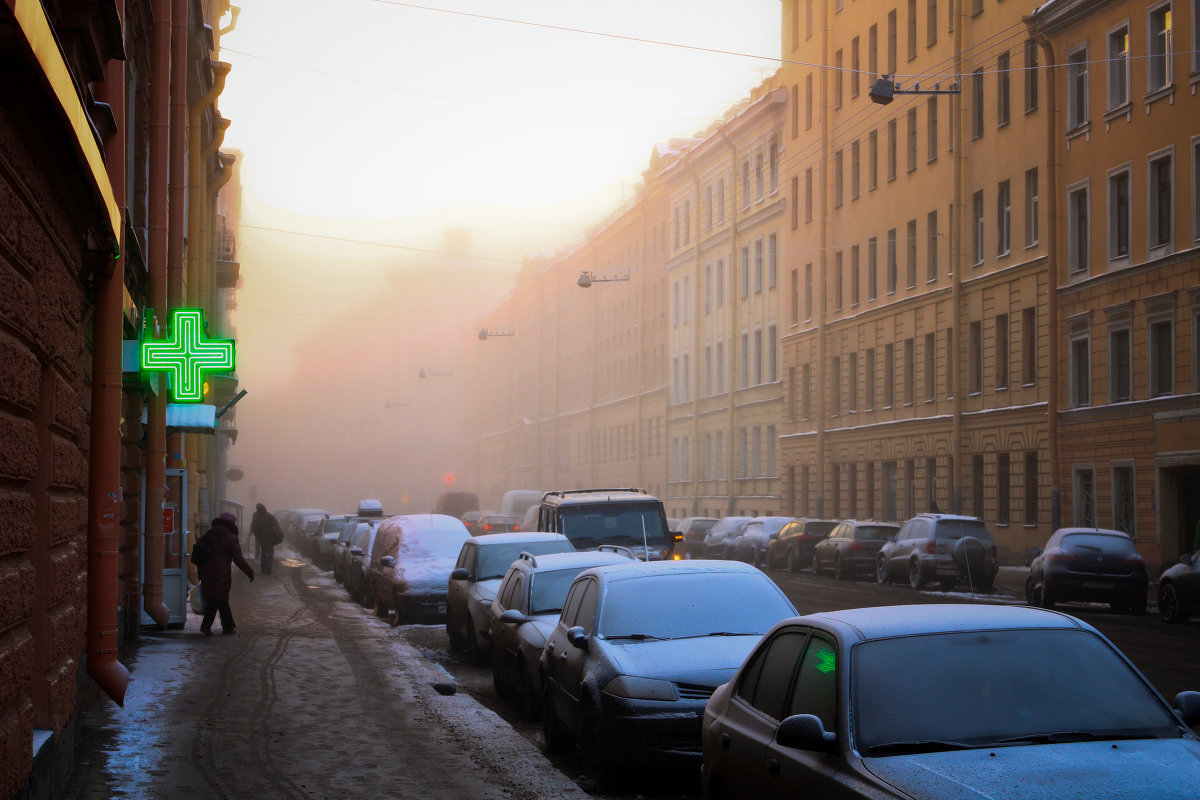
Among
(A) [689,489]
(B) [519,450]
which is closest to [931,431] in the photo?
(A) [689,489]

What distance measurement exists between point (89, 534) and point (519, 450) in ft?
327

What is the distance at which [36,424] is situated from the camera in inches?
277

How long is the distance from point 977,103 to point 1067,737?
141 feet

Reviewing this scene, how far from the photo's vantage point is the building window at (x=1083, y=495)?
128 ft

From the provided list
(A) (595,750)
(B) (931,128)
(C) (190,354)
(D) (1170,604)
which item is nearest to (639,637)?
(A) (595,750)

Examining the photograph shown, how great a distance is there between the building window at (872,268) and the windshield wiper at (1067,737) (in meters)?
48.8

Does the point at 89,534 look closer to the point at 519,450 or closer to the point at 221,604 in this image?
the point at 221,604

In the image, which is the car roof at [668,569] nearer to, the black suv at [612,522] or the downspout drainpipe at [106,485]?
the downspout drainpipe at [106,485]

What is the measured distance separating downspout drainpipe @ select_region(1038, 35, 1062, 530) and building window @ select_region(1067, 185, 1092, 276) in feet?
1.22

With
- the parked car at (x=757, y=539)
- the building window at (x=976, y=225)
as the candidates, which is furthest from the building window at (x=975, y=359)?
the parked car at (x=757, y=539)

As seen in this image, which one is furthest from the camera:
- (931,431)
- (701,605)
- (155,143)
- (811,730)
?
(931,431)

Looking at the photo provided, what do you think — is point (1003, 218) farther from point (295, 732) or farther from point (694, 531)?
point (295, 732)

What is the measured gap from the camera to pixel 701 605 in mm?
10719

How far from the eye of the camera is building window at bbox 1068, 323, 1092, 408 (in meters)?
39.5
